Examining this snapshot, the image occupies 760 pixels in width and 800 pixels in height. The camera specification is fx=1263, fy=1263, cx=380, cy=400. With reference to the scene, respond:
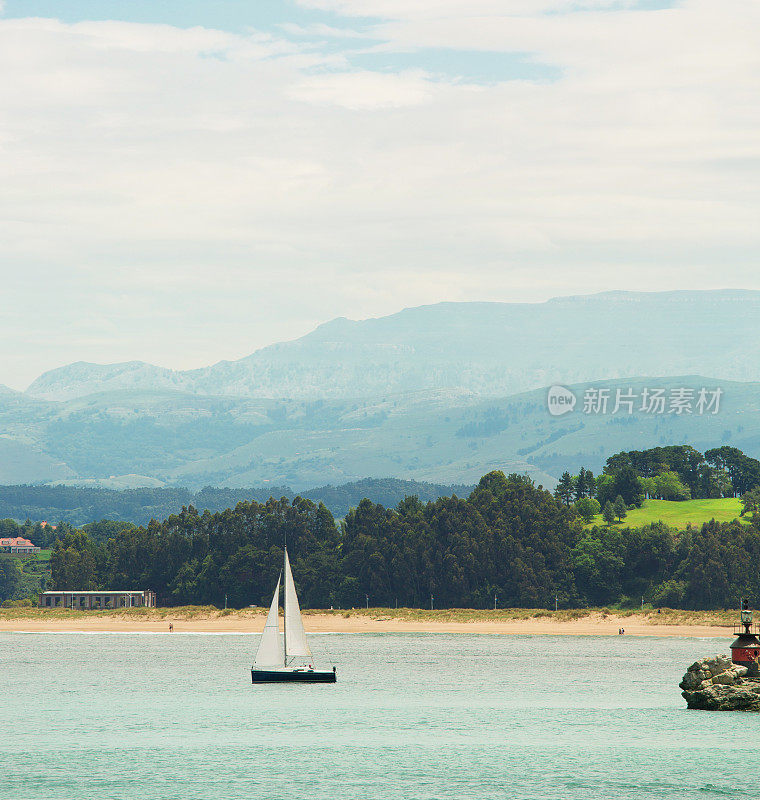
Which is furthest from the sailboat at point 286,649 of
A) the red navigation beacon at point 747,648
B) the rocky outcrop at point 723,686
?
the red navigation beacon at point 747,648

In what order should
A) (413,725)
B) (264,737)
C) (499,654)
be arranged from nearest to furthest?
(264,737)
(413,725)
(499,654)

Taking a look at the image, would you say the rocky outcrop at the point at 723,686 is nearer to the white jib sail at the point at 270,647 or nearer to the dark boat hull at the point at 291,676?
the dark boat hull at the point at 291,676

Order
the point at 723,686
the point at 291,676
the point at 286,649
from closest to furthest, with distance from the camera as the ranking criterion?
the point at 723,686 < the point at 286,649 < the point at 291,676

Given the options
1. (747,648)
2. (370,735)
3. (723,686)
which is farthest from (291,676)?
(747,648)

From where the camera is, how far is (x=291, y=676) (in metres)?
110

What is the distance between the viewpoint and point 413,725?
87375 mm

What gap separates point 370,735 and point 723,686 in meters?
24.9

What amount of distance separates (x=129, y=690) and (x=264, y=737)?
1277 inches

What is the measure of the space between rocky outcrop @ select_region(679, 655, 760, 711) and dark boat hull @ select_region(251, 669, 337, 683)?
3257 centimetres

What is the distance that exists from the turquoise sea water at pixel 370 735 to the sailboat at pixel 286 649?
4.50ft

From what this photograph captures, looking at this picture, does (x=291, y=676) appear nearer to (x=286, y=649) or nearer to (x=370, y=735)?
(x=286, y=649)

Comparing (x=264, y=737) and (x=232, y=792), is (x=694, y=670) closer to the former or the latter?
(x=264, y=737)

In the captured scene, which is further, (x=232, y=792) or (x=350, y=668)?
(x=350, y=668)

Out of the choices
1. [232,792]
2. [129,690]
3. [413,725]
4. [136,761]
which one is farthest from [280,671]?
[232,792]
